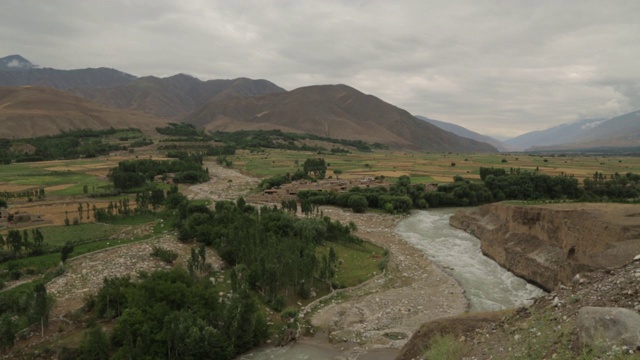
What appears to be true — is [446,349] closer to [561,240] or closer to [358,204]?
[561,240]

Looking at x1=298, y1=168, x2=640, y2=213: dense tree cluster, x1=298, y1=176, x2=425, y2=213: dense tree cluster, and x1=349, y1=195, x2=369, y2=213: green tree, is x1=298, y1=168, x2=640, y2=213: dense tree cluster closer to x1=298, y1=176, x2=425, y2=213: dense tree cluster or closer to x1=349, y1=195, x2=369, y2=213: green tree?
x1=298, y1=176, x2=425, y2=213: dense tree cluster

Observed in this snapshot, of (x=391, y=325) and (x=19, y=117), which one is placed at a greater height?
(x=19, y=117)

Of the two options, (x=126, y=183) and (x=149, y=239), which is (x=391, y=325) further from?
(x=126, y=183)

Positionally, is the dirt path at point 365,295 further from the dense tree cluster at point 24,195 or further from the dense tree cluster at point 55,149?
the dense tree cluster at point 55,149

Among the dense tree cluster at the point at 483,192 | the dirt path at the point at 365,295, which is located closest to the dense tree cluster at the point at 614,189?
the dense tree cluster at the point at 483,192

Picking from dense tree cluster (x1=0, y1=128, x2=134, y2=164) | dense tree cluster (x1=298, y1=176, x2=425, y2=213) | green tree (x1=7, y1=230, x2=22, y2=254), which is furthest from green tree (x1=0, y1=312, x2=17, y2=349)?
dense tree cluster (x1=0, y1=128, x2=134, y2=164)

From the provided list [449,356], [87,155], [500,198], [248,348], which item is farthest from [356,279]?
[87,155]
